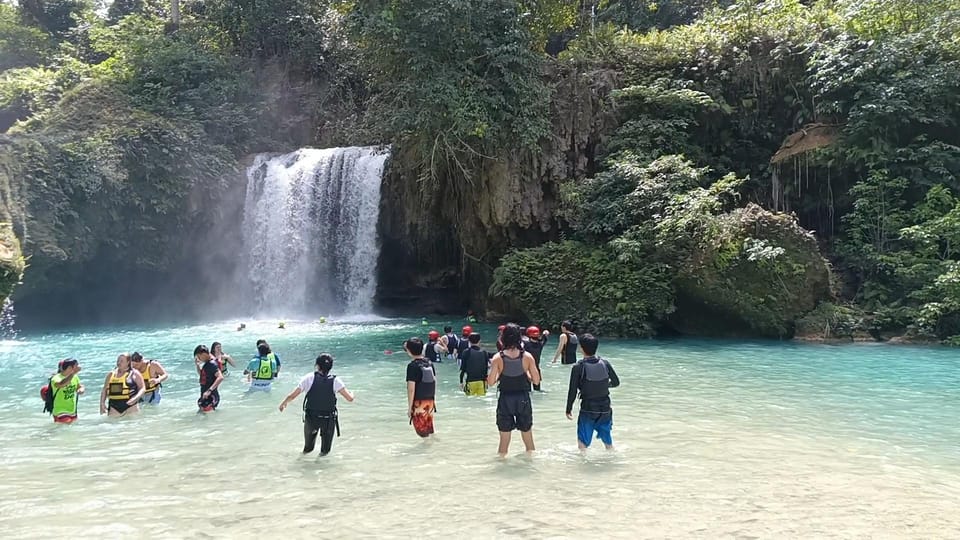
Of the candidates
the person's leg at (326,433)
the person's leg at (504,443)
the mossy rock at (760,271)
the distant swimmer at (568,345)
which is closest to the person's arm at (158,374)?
the person's leg at (326,433)

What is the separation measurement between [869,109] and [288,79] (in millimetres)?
26143

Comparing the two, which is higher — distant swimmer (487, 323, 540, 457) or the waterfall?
the waterfall

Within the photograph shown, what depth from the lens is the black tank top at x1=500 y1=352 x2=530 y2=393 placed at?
7246mm

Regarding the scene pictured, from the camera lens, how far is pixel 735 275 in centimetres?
1827

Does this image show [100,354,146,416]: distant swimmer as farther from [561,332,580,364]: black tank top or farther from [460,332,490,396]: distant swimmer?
[561,332,580,364]: black tank top

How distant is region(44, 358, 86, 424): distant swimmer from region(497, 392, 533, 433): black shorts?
610 centimetres

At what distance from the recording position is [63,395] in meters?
9.55

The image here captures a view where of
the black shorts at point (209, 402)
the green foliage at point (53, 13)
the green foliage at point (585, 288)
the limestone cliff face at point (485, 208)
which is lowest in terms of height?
the black shorts at point (209, 402)

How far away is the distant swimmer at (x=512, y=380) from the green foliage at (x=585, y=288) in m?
12.4

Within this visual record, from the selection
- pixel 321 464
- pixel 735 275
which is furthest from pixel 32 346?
pixel 735 275

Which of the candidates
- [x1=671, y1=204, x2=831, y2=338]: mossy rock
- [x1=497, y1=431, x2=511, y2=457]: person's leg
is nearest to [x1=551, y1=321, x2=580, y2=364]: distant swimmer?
[x1=497, y1=431, x2=511, y2=457]: person's leg

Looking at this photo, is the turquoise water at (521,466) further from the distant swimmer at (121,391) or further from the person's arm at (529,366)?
the person's arm at (529,366)

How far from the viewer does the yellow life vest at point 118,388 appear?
32.3 feet

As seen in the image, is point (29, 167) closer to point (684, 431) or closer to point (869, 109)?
point (684, 431)
